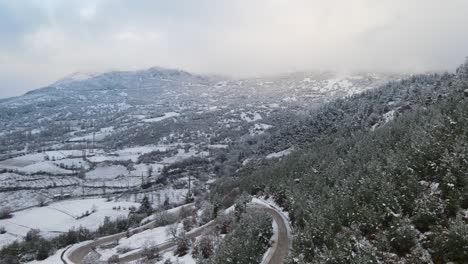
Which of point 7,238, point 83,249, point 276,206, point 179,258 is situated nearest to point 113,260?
point 179,258

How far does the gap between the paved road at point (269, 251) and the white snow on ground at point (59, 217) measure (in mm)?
40933

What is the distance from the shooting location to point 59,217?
146 metres

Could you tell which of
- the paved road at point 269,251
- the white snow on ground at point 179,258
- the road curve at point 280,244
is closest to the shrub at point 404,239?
the road curve at point 280,244

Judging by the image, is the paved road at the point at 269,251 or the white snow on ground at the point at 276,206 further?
the white snow on ground at the point at 276,206

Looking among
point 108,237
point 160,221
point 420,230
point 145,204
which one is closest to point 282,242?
point 420,230

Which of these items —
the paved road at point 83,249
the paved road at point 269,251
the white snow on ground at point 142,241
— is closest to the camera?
the paved road at point 269,251

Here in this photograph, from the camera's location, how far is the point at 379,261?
30156 mm

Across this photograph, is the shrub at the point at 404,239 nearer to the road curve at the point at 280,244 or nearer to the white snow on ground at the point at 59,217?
the road curve at the point at 280,244

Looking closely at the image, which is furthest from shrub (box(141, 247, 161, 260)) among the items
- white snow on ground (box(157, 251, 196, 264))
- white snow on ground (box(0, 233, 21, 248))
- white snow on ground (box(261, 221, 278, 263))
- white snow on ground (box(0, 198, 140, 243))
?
white snow on ground (box(0, 233, 21, 248))

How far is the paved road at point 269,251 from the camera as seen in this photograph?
159 feet

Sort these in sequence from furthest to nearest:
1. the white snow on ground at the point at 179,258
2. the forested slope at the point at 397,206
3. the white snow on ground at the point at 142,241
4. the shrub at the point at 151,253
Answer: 1. the white snow on ground at the point at 142,241
2. the shrub at the point at 151,253
3. the white snow on ground at the point at 179,258
4. the forested slope at the point at 397,206

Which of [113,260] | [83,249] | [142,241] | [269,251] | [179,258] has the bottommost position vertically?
[83,249]

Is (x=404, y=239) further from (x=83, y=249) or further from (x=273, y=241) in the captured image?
(x=83, y=249)

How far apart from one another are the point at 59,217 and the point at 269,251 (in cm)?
12260
